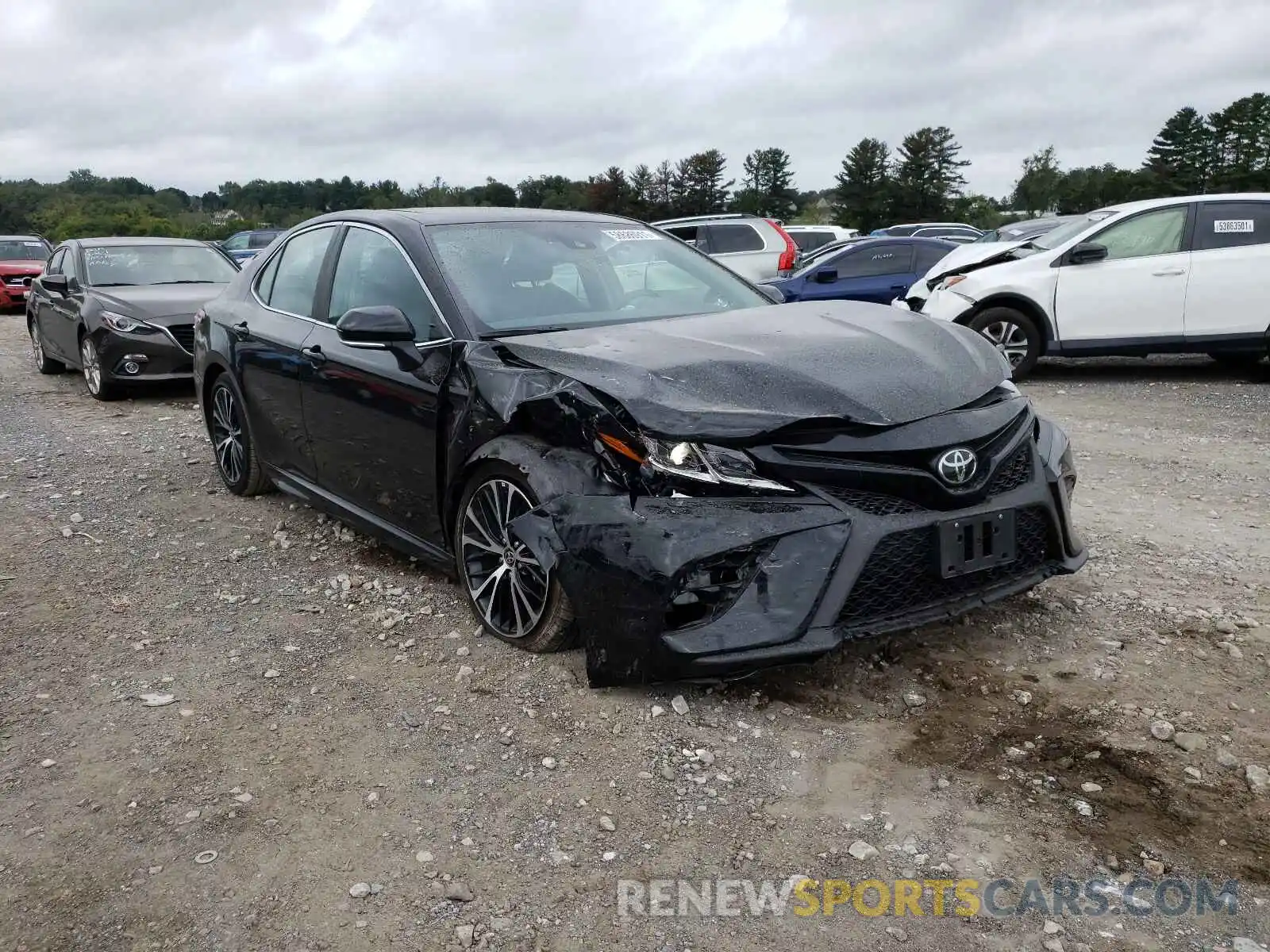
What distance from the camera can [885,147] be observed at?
8406 centimetres

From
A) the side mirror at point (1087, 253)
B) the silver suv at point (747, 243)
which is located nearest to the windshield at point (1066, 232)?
the side mirror at point (1087, 253)

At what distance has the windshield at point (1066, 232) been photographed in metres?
9.44

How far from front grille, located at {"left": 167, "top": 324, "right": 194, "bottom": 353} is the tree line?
5007cm

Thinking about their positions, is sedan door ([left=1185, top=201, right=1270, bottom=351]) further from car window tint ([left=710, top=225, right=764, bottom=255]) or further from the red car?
the red car

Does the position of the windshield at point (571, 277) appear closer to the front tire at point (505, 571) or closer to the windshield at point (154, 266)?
the front tire at point (505, 571)

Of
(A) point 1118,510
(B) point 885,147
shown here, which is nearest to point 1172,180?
(B) point 885,147

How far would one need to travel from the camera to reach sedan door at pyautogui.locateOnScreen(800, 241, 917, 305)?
42.4 ft

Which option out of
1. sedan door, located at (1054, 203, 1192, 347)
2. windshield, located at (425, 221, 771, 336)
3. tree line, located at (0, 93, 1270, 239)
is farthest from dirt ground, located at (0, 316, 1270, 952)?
tree line, located at (0, 93, 1270, 239)

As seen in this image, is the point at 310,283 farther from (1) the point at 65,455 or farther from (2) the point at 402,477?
(1) the point at 65,455

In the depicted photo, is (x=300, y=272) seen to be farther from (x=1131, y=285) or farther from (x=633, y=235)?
(x=1131, y=285)

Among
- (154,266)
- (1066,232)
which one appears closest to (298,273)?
(154,266)

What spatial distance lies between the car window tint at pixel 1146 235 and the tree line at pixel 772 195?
170 feet
